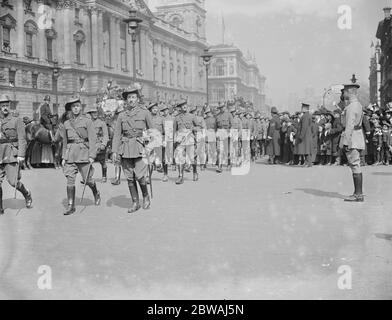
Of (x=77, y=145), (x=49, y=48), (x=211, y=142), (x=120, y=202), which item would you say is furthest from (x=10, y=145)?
(x=49, y=48)

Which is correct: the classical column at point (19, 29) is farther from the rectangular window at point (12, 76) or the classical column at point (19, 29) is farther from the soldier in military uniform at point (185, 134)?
the soldier in military uniform at point (185, 134)

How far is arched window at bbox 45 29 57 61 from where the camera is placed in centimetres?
4906

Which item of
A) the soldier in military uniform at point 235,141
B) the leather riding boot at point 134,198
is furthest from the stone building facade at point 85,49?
the leather riding boot at point 134,198

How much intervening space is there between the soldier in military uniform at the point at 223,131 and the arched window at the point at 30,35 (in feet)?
111

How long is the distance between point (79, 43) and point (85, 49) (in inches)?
39.6

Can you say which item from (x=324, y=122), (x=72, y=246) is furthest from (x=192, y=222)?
(x=324, y=122)

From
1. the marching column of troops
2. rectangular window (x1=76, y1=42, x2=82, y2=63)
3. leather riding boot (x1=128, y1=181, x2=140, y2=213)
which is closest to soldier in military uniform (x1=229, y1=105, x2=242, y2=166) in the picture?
the marching column of troops

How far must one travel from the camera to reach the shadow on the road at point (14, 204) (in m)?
9.29

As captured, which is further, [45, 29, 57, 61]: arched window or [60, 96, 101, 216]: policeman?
[45, 29, 57, 61]: arched window

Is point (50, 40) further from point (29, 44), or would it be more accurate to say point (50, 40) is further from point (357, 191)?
point (357, 191)

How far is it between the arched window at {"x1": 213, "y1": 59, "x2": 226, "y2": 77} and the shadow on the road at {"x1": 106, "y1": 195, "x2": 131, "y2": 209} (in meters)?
51.3

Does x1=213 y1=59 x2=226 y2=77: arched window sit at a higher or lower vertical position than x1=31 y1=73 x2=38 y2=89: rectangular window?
higher

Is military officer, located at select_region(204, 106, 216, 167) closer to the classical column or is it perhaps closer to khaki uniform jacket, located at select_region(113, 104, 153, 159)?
khaki uniform jacket, located at select_region(113, 104, 153, 159)

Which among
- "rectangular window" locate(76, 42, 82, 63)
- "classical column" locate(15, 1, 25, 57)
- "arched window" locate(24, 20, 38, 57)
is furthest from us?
"rectangular window" locate(76, 42, 82, 63)
